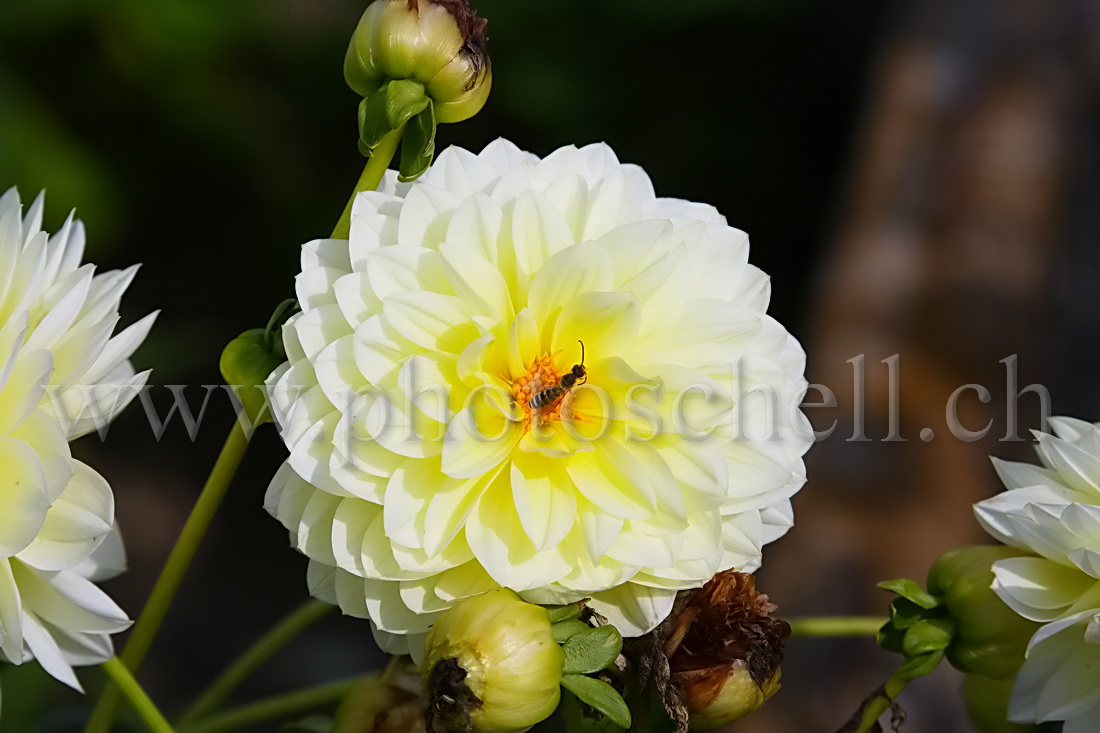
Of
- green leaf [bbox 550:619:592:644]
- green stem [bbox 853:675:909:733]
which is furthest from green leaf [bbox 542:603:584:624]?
green stem [bbox 853:675:909:733]

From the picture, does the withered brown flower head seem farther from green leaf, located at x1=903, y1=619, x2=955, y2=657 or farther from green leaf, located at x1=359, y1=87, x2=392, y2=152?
green leaf, located at x1=359, y1=87, x2=392, y2=152

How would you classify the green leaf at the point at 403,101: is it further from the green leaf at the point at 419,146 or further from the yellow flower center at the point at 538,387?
the yellow flower center at the point at 538,387

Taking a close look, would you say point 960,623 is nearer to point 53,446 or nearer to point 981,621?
point 981,621

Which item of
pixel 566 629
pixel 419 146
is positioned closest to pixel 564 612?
pixel 566 629

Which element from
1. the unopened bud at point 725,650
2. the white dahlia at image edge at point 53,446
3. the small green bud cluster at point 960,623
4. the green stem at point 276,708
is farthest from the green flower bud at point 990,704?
the white dahlia at image edge at point 53,446

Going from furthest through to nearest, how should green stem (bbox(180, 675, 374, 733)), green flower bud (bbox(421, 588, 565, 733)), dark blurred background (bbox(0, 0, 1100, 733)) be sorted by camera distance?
1. dark blurred background (bbox(0, 0, 1100, 733))
2. green stem (bbox(180, 675, 374, 733))
3. green flower bud (bbox(421, 588, 565, 733))

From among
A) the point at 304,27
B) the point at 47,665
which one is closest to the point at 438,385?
the point at 47,665
